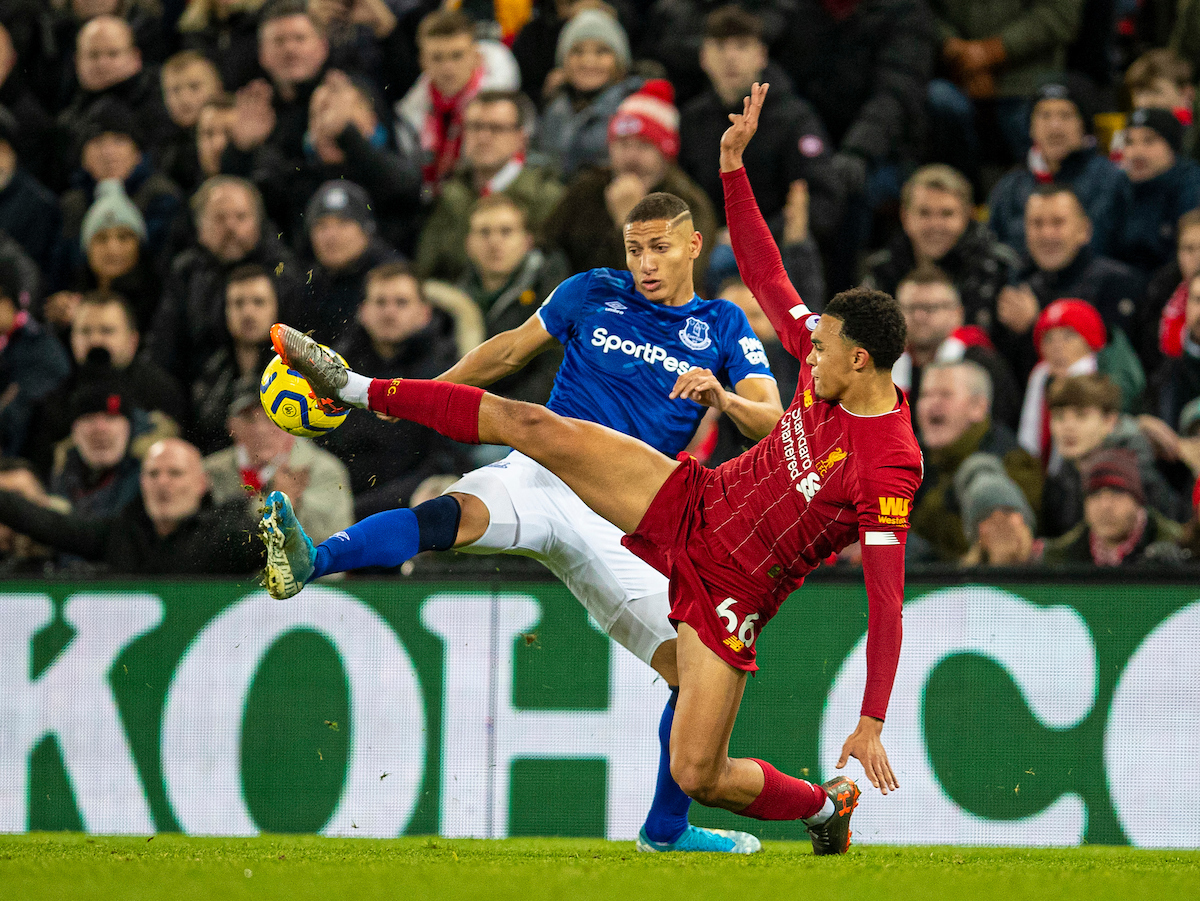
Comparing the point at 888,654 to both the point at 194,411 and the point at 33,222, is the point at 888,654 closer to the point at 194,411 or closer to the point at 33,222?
the point at 194,411

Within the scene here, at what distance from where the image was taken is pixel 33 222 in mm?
10383

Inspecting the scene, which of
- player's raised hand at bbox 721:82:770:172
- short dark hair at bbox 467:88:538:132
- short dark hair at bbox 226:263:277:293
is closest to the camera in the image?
player's raised hand at bbox 721:82:770:172

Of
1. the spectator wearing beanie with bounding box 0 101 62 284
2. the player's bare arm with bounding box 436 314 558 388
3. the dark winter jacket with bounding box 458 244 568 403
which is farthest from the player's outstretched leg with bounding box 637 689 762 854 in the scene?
the spectator wearing beanie with bounding box 0 101 62 284

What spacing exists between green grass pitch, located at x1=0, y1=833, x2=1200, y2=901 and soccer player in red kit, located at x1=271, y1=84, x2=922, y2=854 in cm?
39

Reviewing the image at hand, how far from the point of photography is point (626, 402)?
245 inches

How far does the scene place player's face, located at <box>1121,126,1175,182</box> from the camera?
29.4 ft

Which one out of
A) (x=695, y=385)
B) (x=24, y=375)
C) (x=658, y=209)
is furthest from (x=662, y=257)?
(x=24, y=375)

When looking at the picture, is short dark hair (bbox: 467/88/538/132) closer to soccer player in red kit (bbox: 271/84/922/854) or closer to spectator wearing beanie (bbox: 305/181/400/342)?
spectator wearing beanie (bbox: 305/181/400/342)

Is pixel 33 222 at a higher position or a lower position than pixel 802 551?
higher

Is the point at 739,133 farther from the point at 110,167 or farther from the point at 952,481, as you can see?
the point at 110,167

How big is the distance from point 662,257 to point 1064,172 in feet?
13.2

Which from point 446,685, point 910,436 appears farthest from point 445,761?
point 910,436

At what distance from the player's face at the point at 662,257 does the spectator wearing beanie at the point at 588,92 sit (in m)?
3.48

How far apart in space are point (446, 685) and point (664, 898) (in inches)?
121
